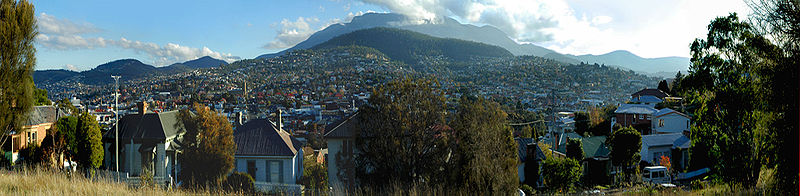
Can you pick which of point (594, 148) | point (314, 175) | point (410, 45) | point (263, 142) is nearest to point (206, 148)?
point (263, 142)

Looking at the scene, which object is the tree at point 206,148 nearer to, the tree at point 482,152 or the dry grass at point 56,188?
the dry grass at point 56,188

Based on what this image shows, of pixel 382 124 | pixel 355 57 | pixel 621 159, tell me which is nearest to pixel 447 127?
pixel 382 124

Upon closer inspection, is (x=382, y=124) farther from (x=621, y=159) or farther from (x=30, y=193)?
(x=621, y=159)

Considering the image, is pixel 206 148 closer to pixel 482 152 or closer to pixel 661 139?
pixel 482 152

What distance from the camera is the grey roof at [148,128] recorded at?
448 inches

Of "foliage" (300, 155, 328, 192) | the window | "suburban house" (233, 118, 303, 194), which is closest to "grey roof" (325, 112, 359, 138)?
"foliage" (300, 155, 328, 192)

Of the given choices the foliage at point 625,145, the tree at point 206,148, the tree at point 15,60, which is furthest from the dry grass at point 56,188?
the foliage at point 625,145

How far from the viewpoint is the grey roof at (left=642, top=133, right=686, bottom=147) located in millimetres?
18859

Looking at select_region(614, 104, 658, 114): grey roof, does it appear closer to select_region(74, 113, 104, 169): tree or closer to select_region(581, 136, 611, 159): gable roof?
select_region(581, 136, 611, 159): gable roof

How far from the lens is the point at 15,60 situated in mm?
7031

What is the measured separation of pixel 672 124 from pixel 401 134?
18.4 meters

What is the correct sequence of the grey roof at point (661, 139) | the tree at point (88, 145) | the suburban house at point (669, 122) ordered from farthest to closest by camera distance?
the suburban house at point (669, 122) → the grey roof at point (661, 139) → the tree at point (88, 145)

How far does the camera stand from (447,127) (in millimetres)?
7348

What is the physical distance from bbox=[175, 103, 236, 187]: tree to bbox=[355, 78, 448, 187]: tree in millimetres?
4904
